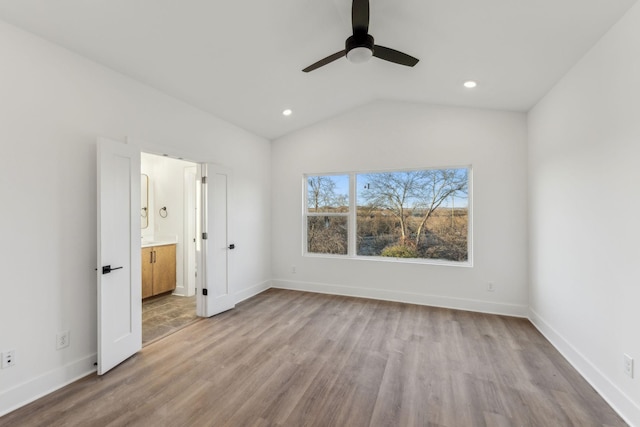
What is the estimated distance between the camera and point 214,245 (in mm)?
3795

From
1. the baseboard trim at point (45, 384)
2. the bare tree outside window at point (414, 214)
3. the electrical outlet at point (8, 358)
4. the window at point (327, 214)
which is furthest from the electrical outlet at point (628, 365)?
the electrical outlet at point (8, 358)

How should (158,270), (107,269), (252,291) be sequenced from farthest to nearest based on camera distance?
(252,291) < (158,270) < (107,269)

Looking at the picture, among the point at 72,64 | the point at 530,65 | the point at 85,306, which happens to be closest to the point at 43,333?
the point at 85,306

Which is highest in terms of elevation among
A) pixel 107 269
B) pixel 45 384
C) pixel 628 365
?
pixel 107 269

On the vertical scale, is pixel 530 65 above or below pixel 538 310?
above

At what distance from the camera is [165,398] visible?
2068mm

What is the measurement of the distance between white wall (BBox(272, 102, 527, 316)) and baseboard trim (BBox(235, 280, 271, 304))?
220mm

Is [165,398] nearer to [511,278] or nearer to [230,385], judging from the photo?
[230,385]

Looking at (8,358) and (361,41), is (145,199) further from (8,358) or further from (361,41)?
(361,41)

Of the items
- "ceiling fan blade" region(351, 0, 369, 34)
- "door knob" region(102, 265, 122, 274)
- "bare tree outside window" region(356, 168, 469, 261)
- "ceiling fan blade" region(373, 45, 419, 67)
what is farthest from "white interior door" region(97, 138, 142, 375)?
"bare tree outside window" region(356, 168, 469, 261)

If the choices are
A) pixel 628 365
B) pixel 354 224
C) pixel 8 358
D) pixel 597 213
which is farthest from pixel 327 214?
pixel 8 358

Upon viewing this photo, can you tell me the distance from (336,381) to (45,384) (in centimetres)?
227

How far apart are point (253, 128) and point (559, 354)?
483 centimetres

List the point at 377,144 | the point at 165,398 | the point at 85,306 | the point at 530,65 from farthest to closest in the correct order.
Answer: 1. the point at 377,144
2. the point at 530,65
3. the point at 85,306
4. the point at 165,398
